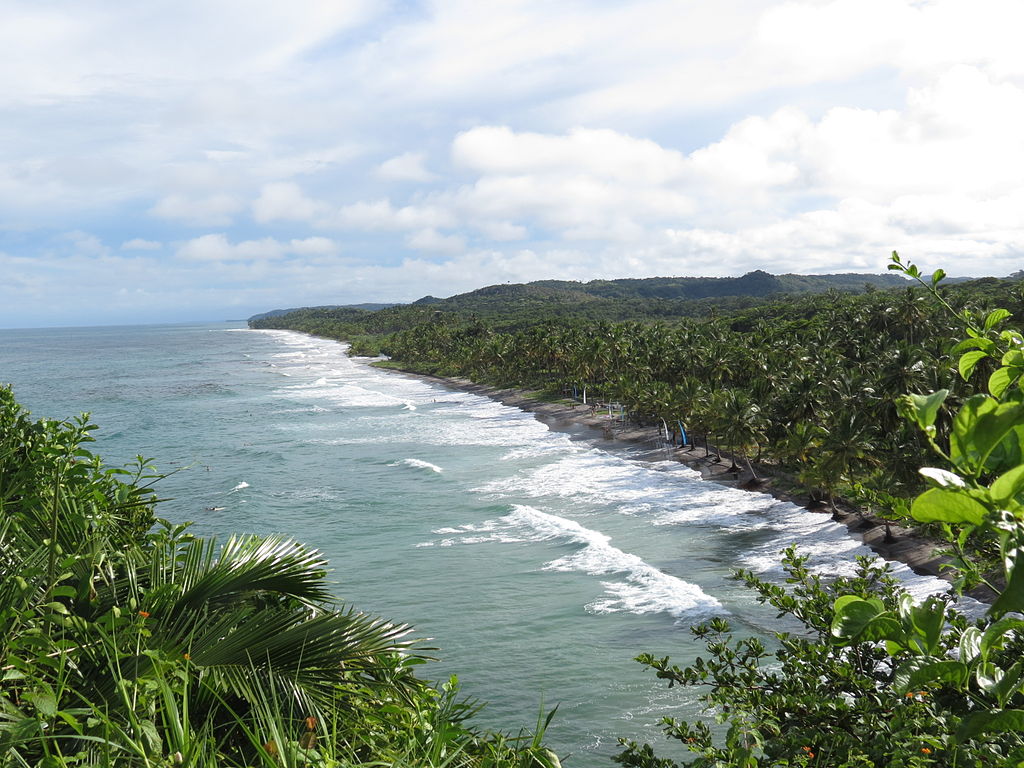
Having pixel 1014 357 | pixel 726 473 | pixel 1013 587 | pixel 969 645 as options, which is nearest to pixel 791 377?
pixel 726 473

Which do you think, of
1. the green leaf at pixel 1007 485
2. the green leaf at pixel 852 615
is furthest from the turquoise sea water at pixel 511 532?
the green leaf at pixel 1007 485

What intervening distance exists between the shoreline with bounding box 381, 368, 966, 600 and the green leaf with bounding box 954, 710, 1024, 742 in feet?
9.82

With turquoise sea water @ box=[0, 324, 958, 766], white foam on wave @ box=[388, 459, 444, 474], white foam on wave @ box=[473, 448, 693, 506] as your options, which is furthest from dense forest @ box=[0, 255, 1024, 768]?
white foam on wave @ box=[388, 459, 444, 474]

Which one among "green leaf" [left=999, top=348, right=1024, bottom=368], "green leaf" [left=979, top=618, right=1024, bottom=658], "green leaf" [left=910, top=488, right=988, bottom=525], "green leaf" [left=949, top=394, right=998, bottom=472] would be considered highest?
"green leaf" [left=999, top=348, right=1024, bottom=368]

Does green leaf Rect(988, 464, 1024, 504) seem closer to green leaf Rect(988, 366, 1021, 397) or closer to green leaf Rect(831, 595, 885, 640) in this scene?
green leaf Rect(831, 595, 885, 640)

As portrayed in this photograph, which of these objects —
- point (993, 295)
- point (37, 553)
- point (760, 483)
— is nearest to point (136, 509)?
point (37, 553)

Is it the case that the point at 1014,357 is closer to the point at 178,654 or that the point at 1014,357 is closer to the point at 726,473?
the point at 178,654

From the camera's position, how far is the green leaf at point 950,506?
1576 millimetres

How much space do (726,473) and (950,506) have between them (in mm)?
48360

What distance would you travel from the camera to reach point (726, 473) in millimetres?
47750

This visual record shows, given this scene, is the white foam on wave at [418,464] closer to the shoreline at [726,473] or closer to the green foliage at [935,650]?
the shoreline at [726,473]

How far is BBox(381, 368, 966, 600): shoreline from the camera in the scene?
3033 cm

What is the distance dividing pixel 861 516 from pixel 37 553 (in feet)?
122

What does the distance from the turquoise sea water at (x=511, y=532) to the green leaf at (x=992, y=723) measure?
8.82m
